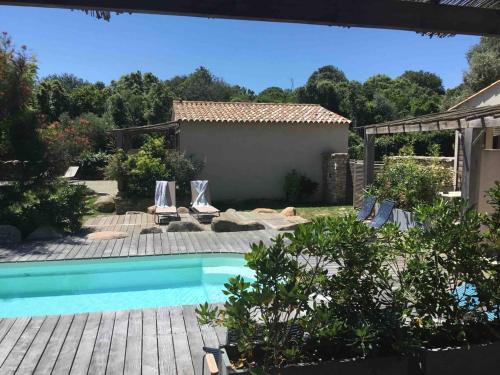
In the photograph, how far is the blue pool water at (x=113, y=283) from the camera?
7242mm

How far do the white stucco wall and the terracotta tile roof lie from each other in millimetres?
322

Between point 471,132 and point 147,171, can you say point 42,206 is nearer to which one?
point 147,171

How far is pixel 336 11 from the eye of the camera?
2.49 metres

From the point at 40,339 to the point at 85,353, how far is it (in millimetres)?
734

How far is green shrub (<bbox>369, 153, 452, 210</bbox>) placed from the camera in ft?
33.8

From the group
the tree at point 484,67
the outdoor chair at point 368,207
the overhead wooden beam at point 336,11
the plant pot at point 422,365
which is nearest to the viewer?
the overhead wooden beam at point 336,11

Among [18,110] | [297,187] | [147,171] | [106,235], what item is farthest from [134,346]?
[297,187]

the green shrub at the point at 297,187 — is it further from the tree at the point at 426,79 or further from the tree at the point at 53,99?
the tree at the point at 426,79

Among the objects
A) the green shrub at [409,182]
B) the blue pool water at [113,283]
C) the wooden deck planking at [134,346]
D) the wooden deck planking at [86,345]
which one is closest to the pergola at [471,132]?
the green shrub at [409,182]

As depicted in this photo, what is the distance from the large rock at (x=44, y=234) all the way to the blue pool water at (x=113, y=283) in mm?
1979

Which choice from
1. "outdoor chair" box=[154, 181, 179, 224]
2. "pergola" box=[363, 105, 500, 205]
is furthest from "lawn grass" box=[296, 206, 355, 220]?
"pergola" box=[363, 105, 500, 205]

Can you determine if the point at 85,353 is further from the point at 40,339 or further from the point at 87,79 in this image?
the point at 87,79

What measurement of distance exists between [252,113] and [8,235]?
11.5 m

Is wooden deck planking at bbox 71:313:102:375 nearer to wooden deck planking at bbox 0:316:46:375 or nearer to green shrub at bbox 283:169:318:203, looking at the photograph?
wooden deck planking at bbox 0:316:46:375
